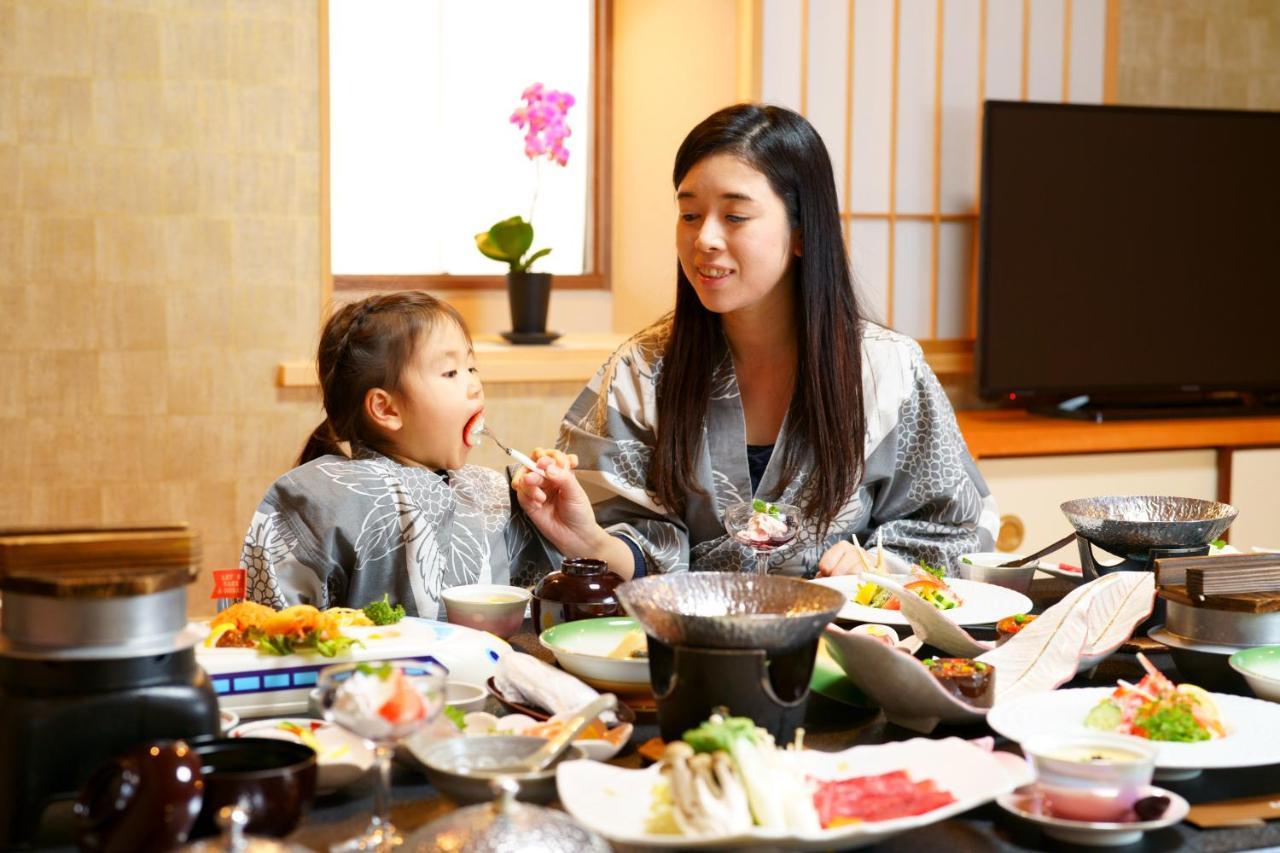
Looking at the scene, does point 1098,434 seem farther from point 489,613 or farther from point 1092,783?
point 1092,783

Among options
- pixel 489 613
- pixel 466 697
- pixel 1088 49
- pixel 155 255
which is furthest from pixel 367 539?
pixel 1088 49

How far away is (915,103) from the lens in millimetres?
4582

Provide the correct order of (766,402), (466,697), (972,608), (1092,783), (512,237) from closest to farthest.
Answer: (1092,783), (466,697), (972,608), (766,402), (512,237)

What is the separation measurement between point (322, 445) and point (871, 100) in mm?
2919

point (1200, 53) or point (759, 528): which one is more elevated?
point (1200, 53)

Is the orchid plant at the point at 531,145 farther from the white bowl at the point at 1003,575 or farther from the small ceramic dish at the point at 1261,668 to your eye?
the small ceramic dish at the point at 1261,668

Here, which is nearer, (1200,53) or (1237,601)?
(1237,601)

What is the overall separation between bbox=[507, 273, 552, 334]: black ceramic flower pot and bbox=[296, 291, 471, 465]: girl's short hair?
2.16 meters

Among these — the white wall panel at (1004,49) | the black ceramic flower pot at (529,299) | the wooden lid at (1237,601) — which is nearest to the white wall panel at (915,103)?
the white wall panel at (1004,49)

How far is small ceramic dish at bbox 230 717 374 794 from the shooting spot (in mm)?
1129

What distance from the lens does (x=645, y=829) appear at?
1.02 metres

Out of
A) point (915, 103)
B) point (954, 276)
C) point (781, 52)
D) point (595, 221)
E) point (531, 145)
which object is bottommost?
point (954, 276)

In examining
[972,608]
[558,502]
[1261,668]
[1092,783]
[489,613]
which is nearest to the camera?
[1092,783]

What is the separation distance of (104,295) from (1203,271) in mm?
3492
